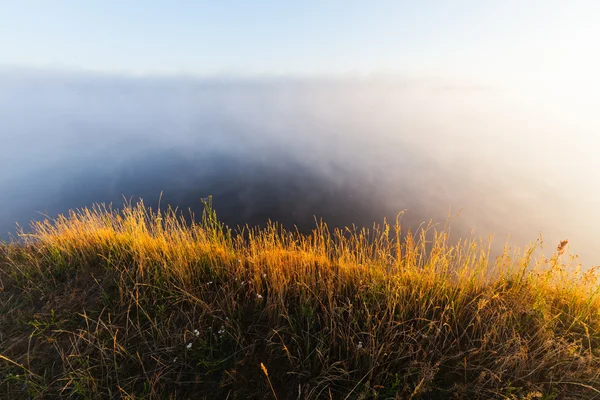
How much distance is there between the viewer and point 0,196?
3322 cm

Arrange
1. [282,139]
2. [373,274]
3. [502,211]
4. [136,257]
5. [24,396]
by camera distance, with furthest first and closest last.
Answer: [282,139] → [502,211] → [136,257] → [373,274] → [24,396]

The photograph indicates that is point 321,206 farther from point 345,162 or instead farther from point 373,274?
point 373,274

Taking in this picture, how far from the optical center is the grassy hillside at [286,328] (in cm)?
245

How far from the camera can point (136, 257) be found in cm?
414

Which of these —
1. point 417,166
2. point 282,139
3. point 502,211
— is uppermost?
point 282,139

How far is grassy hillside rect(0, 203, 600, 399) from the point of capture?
2453mm

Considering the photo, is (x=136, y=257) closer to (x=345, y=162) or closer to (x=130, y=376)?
(x=130, y=376)

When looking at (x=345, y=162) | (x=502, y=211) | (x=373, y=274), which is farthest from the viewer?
(x=345, y=162)

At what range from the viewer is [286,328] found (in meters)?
2.91

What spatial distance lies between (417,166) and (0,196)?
5962 centimetres

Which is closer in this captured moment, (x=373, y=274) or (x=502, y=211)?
(x=373, y=274)

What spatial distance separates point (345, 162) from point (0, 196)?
47.6 meters

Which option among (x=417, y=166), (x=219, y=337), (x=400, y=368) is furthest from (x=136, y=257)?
(x=417, y=166)

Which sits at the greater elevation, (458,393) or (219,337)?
(219,337)
